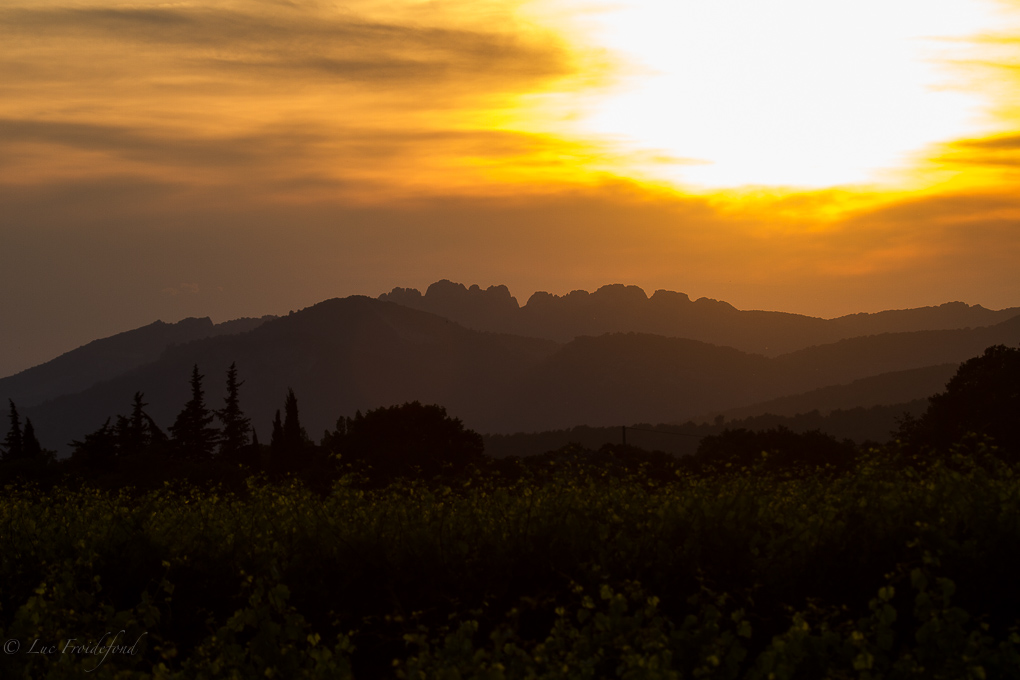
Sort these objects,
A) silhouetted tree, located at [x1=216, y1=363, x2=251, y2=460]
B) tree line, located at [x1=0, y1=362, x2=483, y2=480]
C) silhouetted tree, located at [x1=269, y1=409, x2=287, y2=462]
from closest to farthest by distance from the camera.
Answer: tree line, located at [x1=0, y1=362, x2=483, y2=480]
silhouetted tree, located at [x1=269, y1=409, x2=287, y2=462]
silhouetted tree, located at [x1=216, y1=363, x2=251, y2=460]

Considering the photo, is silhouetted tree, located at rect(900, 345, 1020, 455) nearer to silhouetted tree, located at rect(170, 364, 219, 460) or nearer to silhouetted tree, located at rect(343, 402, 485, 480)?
silhouetted tree, located at rect(343, 402, 485, 480)

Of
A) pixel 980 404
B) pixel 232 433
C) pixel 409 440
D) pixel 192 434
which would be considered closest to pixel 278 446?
pixel 192 434

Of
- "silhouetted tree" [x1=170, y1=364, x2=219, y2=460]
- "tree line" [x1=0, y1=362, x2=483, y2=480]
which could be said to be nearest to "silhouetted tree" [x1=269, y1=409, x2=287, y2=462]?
"tree line" [x1=0, y1=362, x2=483, y2=480]

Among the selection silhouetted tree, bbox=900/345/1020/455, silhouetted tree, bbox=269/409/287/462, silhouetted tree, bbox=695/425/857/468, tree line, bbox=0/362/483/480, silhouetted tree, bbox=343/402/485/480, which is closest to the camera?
silhouetted tree, bbox=900/345/1020/455

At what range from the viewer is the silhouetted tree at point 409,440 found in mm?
66188

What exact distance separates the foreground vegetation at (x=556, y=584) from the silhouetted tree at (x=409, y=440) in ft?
168

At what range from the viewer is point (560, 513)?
37.4 feet

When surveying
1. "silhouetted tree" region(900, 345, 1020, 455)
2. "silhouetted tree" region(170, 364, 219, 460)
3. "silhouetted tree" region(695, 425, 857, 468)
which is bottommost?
"silhouetted tree" region(695, 425, 857, 468)

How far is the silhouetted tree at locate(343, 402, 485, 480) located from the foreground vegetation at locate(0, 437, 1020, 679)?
168 feet

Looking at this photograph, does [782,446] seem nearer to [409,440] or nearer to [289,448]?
[409,440]

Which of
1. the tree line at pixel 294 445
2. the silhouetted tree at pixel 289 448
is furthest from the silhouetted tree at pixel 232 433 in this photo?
the silhouetted tree at pixel 289 448

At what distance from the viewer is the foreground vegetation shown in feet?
27.0

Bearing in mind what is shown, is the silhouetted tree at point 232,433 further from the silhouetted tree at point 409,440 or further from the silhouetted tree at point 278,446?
the silhouetted tree at point 409,440

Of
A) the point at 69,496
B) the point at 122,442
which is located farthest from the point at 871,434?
the point at 69,496
